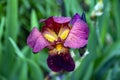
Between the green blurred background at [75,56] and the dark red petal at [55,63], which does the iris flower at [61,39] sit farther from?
the green blurred background at [75,56]

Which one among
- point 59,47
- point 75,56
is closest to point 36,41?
point 59,47

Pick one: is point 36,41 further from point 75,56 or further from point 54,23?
point 75,56

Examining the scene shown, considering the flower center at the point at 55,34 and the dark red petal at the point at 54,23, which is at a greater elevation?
the dark red petal at the point at 54,23

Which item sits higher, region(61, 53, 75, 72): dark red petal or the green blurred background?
region(61, 53, 75, 72): dark red petal

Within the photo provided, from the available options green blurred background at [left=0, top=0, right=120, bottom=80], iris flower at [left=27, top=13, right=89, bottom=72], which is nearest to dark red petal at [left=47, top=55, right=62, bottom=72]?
iris flower at [left=27, top=13, right=89, bottom=72]

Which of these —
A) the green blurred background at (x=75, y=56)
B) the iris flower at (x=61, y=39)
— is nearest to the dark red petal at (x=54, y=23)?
the iris flower at (x=61, y=39)

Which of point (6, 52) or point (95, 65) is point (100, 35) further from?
point (6, 52)

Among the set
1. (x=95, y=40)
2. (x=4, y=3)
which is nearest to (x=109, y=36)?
(x=95, y=40)

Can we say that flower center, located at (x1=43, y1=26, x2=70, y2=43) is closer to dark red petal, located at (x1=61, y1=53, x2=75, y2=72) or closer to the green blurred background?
dark red petal, located at (x1=61, y1=53, x2=75, y2=72)
